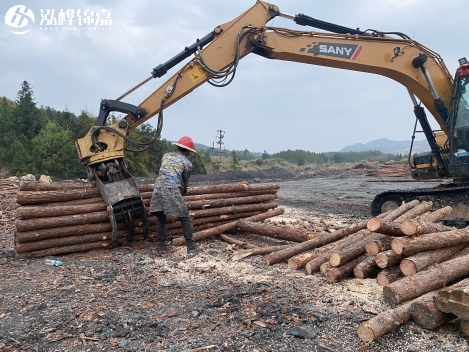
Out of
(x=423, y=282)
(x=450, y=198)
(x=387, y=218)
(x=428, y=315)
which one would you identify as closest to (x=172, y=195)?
(x=387, y=218)

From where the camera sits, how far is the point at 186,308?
4.07 m

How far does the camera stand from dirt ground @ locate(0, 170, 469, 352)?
3.28 meters

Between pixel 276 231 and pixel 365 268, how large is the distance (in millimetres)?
2521

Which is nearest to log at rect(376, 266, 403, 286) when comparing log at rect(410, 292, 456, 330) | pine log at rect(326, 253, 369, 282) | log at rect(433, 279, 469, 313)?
pine log at rect(326, 253, 369, 282)

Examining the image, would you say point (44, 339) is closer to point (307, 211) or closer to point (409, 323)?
point (409, 323)

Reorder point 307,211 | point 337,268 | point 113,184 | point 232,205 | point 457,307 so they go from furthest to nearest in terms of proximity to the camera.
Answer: point 307,211, point 232,205, point 113,184, point 337,268, point 457,307

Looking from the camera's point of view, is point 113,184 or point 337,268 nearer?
point 337,268

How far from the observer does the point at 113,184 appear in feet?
21.5

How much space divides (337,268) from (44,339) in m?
3.36

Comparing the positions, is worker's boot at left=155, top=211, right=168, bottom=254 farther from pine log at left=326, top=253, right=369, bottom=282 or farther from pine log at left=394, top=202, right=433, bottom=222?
pine log at left=394, top=202, right=433, bottom=222

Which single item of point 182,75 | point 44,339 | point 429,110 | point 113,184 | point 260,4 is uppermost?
point 260,4

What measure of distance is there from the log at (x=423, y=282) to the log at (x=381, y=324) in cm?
29

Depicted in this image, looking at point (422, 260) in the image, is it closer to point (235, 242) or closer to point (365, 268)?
point (365, 268)

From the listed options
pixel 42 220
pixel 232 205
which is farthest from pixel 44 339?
pixel 232 205
